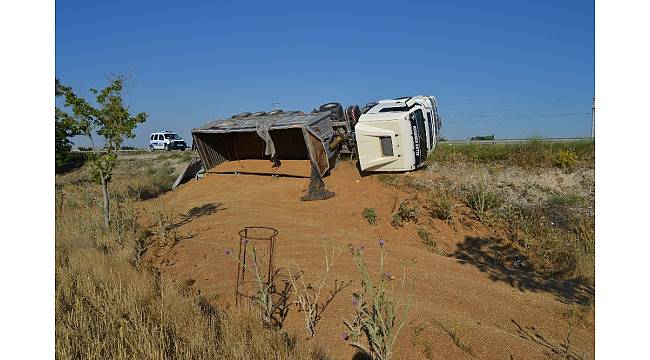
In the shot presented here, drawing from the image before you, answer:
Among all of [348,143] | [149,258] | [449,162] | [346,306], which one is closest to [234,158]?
[348,143]

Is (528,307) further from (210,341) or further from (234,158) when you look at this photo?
(234,158)

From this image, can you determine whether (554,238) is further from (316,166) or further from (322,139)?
(322,139)

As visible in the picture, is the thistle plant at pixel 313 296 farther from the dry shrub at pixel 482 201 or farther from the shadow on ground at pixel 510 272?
the dry shrub at pixel 482 201

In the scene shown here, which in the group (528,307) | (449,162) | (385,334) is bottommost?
(528,307)

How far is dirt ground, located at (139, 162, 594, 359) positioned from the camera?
3.90 metres

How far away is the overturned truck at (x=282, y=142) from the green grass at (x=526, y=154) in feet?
10.5

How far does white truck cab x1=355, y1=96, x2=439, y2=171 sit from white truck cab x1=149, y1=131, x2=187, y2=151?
83.3 feet

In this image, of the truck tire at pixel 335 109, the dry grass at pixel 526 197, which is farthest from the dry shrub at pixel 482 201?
the truck tire at pixel 335 109

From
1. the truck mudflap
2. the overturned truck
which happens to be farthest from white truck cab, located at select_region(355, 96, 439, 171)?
the overturned truck

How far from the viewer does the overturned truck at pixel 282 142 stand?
12.0m

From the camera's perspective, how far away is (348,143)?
13500 millimetres

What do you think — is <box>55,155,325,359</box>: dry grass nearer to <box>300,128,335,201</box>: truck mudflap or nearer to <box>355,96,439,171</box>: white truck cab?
<box>300,128,335,201</box>: truck mudflap
